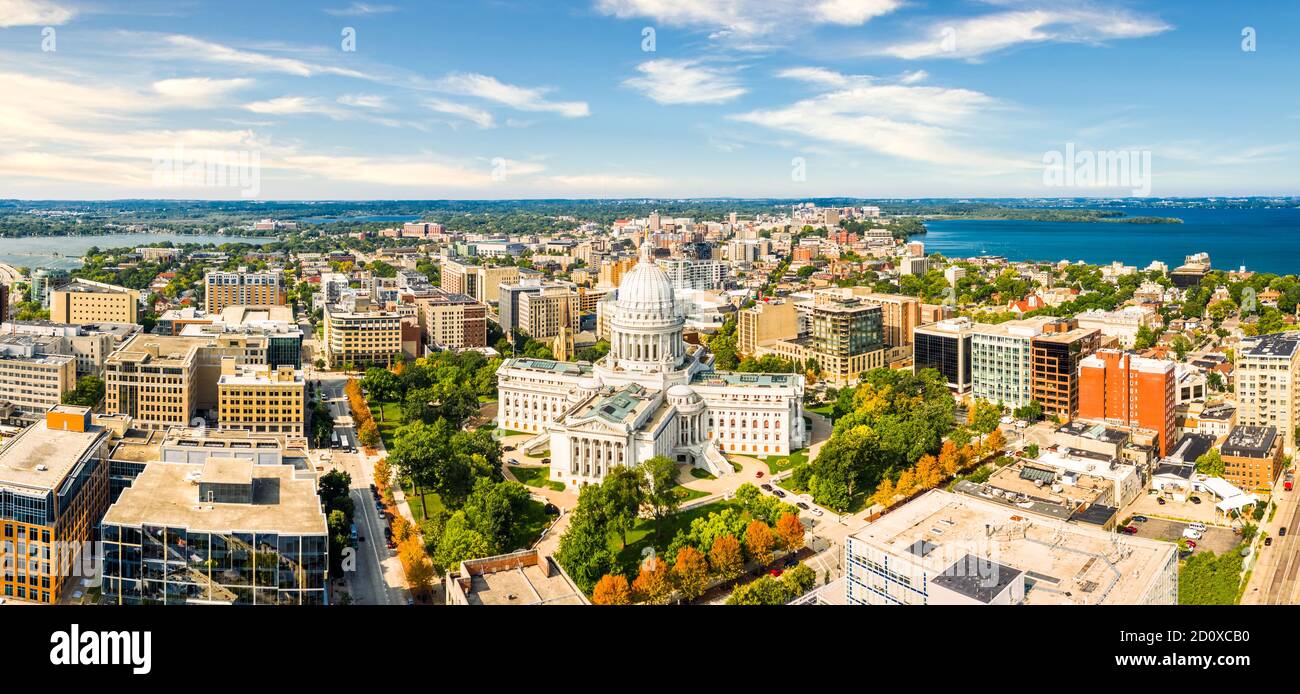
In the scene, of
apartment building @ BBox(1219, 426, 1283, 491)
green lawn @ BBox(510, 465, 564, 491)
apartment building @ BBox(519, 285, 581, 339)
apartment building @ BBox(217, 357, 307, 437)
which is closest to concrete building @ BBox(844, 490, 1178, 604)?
apartment building @ BBox(1219, 426, 1283, 491)

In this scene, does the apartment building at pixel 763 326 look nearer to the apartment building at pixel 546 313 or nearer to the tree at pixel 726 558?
the apartment building at pixel 546 313

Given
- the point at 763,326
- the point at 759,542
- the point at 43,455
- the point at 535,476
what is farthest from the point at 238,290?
the point at 759,542

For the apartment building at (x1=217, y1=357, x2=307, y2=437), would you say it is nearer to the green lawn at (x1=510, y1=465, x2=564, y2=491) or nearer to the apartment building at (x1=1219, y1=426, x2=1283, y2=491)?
the green lawn at (x1=510, y1=465, x2=564, y2=491)

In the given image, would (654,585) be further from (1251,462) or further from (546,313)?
(546,313)

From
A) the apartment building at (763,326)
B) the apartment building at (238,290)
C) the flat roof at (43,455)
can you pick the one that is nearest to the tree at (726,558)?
the flat roof at (43,455)

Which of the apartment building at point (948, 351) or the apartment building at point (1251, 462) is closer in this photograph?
the apartment building at point (1251, 462)

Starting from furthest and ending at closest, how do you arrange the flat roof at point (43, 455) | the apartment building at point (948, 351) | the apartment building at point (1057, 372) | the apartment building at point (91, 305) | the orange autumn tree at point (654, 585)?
the apartment building at point (91, 305) < the apartment building at point (948, 351) < the apartment building at point (1057, 372) < the orange autumn tree at point (654, 585) < the flat roof at point (43, 455)
